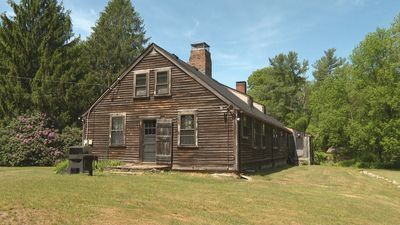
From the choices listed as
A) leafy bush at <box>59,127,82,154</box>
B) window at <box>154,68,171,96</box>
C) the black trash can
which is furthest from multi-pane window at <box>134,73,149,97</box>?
leafy bush at <box>59,127,82,154</box>

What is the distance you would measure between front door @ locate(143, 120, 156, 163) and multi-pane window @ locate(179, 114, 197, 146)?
5.91ft

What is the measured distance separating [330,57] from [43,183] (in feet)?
205

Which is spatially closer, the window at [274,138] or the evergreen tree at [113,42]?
the window at [274,138]

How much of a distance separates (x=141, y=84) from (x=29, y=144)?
1087cm

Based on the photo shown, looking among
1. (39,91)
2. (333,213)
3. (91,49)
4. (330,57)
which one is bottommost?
(333,213)

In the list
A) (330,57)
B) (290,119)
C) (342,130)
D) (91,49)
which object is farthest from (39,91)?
(330,57)

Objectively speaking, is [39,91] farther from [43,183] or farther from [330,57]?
[330,57]

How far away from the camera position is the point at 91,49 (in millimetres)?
45750

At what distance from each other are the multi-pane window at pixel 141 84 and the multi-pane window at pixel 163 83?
28.2 inches

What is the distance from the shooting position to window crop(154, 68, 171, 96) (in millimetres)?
20703

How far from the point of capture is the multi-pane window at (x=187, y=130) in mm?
19600

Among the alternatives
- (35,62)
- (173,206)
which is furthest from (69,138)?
(173,206)

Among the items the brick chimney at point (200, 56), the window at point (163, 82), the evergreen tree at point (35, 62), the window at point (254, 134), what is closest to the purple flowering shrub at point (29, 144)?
the evergreen tree at point (35, 62)

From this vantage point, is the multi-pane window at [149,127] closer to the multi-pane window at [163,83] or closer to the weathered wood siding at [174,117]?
the weathered wood siding at [174,117]
